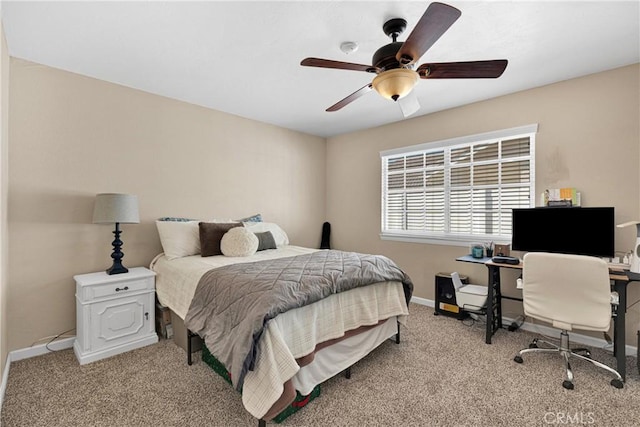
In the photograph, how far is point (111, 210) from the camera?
2.60m

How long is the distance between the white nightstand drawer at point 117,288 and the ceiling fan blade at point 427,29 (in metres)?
2.79

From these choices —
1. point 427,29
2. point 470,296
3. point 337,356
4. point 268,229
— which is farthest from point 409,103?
point 268,229

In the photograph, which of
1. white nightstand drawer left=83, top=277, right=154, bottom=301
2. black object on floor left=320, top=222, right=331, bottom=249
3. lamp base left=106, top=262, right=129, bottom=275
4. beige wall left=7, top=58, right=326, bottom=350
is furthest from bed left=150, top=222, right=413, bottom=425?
black object on floor left=320, top=222, right=331, bottom=249

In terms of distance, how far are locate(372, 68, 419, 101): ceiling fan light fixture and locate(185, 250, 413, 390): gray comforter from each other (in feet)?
4.31

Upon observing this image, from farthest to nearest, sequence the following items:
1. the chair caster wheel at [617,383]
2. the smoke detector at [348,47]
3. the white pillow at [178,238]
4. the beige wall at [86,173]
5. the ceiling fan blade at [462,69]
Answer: the white pillow at [178,238] → the beige wall at [86,173] → the smoke detector at [348,47] → the chair caster wheel at [617,383] → the ceiling fan blade at [462,69]

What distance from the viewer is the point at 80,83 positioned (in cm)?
277

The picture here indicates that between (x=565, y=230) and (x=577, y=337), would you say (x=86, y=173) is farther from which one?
(x=577, y=337)

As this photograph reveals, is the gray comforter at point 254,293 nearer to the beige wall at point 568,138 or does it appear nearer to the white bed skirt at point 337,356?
the white bed skirt at point 337,356

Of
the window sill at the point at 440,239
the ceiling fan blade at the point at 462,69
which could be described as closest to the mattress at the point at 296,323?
the window sill at the point at 440,239

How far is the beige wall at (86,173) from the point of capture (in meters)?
2.51

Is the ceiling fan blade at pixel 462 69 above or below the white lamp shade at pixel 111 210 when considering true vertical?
above

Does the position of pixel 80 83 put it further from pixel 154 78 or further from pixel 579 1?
pixel 579 1

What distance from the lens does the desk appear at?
2.12 m

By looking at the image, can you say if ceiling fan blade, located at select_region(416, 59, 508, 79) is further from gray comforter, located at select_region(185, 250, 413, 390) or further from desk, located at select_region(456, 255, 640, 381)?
desk, located at select_region(456, 255, 640, 381)
